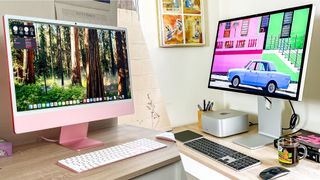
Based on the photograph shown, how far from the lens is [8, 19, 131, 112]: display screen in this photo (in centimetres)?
86

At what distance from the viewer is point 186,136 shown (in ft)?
4.89

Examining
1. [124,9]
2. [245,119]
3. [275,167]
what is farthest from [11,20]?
[245,119]

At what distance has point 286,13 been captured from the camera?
3.90ft

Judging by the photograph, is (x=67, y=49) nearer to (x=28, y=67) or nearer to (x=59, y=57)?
(x=59, y=57)

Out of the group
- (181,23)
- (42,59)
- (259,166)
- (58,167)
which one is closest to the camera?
(58,167)

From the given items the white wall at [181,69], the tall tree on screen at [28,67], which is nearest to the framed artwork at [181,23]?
the white wall at [181,69]

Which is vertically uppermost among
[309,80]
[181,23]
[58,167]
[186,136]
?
[181,23]

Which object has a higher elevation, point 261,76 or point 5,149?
point 261,76

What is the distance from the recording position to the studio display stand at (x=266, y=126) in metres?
1.27

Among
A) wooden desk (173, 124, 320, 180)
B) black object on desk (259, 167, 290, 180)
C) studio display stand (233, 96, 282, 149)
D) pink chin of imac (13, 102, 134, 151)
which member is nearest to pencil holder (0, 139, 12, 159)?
pink chin of imac (13, 102, 134, 151)

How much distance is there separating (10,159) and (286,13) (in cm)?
125

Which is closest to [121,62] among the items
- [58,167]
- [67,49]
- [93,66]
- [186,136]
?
[93,66]

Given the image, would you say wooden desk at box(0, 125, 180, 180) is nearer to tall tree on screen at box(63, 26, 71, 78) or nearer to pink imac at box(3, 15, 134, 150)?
pink imac at box(3, 15, 134, 150)

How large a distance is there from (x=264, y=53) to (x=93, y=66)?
0.81 meters
